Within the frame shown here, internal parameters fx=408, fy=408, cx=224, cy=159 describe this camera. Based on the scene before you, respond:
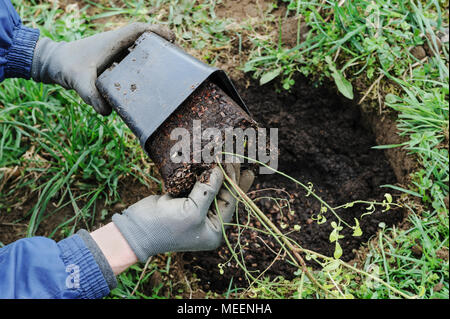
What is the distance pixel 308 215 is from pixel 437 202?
→ 1.76ft

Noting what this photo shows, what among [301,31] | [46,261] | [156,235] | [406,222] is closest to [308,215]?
[406,222]

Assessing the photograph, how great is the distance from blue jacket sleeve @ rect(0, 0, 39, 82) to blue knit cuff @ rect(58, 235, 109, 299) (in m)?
0.82

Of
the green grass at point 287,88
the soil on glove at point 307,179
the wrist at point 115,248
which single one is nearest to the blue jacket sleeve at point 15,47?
the green grass at point 287,88

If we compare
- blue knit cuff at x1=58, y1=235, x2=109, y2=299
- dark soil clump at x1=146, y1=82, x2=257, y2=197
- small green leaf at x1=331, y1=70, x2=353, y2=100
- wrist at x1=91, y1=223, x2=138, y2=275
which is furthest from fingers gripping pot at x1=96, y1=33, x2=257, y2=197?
small green leaf at x1=331, y1=70, x2=353, y2=100

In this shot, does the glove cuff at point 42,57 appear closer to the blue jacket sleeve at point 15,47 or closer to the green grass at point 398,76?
the blue jacket sleeve at point 15,47

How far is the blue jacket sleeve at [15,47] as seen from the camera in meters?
1.62

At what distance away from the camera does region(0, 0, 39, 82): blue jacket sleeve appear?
1618 mm

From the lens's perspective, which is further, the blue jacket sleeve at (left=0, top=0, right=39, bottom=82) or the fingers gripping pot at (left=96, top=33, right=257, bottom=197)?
the blue jacket sleeve at (left=0, top=0, right=39, bottom=82)

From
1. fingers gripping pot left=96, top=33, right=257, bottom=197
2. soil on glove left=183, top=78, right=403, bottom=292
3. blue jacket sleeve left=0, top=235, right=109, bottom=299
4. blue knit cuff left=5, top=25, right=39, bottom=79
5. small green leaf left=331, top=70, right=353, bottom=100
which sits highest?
blue knit cuff left=5, top=25, right=39, bottom=79

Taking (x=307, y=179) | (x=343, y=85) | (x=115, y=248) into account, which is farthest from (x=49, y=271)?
(x=343, y=85)

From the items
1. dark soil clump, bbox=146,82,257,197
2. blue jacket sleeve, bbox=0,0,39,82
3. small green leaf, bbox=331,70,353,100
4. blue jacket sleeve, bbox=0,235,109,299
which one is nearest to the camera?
blue jacket sleeve, bbox=0,235,109,299

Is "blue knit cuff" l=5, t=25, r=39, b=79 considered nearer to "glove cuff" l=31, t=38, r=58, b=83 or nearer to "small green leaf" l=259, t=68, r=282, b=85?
"glove cuff" l=31, t=38, r=58, b=83
